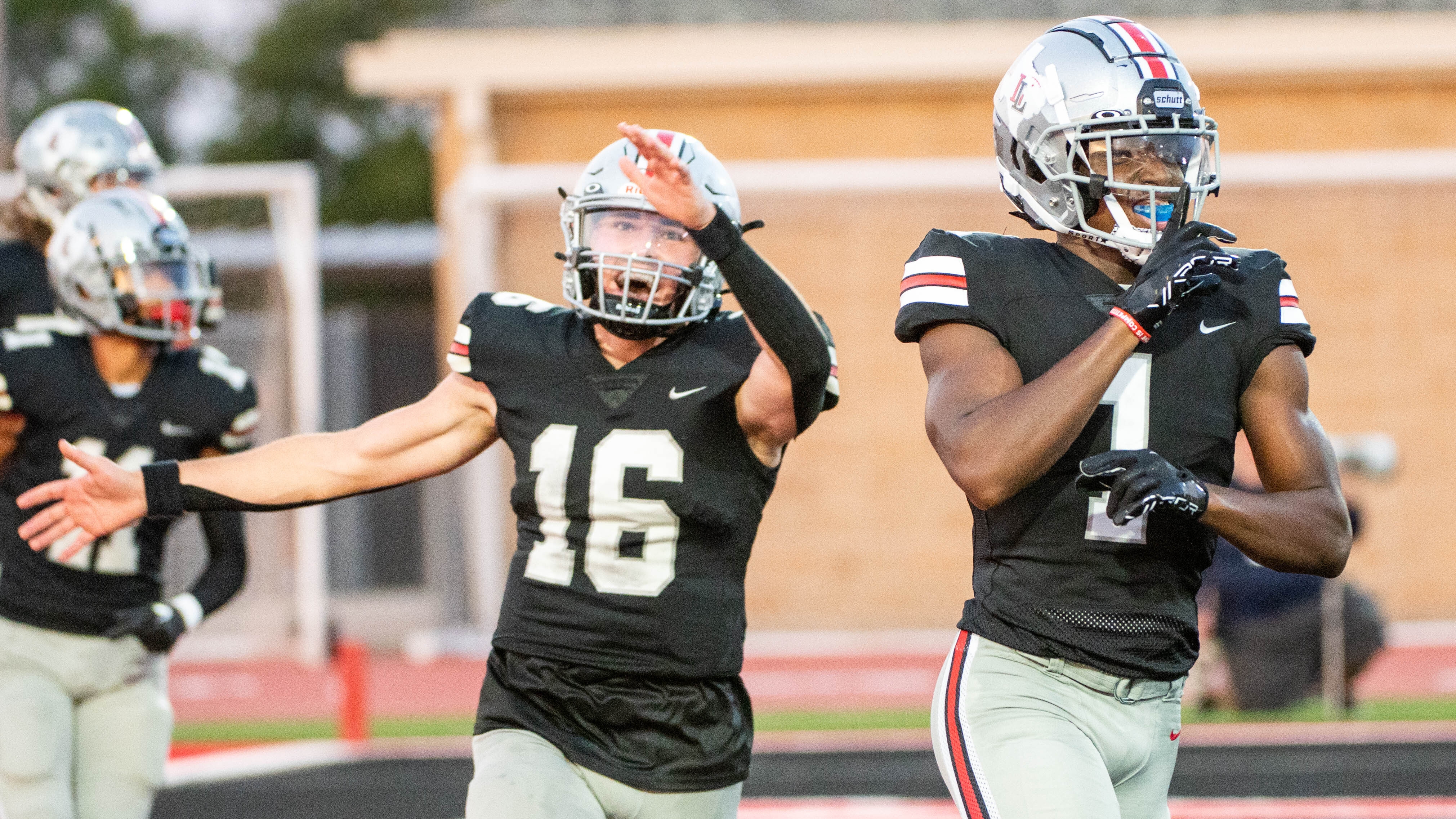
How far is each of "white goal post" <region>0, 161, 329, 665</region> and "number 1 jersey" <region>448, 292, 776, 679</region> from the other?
291 inches

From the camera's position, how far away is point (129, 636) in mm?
4234

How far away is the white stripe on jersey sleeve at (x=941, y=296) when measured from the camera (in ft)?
9.50

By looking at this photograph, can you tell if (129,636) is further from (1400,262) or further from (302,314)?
(1400,262)

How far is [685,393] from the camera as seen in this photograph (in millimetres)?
3416

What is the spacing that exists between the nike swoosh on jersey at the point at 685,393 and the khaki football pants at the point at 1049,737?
0.75 m

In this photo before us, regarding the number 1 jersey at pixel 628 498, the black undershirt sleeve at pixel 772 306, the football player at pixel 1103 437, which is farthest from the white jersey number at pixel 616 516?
the football player at pixel 1103 437

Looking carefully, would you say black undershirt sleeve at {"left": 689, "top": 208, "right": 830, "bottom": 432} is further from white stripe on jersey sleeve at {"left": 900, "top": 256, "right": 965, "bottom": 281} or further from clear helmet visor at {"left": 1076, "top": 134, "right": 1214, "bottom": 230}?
clear helmet visor at {"left": 1076, "top": 134, "right": 1214, "bottom": 230}

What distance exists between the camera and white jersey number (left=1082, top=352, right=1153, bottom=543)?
2.88 metres

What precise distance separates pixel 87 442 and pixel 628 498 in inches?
67.9

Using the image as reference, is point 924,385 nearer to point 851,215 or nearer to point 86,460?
point 851,215

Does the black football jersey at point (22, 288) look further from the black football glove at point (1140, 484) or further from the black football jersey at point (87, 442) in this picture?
the black football glove at point (1140, 484)

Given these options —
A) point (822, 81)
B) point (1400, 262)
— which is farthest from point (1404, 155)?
point (822, 81)

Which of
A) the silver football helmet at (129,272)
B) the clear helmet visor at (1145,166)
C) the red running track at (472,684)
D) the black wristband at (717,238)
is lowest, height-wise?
the red running track at (472,684)

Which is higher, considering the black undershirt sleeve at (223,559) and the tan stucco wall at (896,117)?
the tan stucco wall at (896,117)
